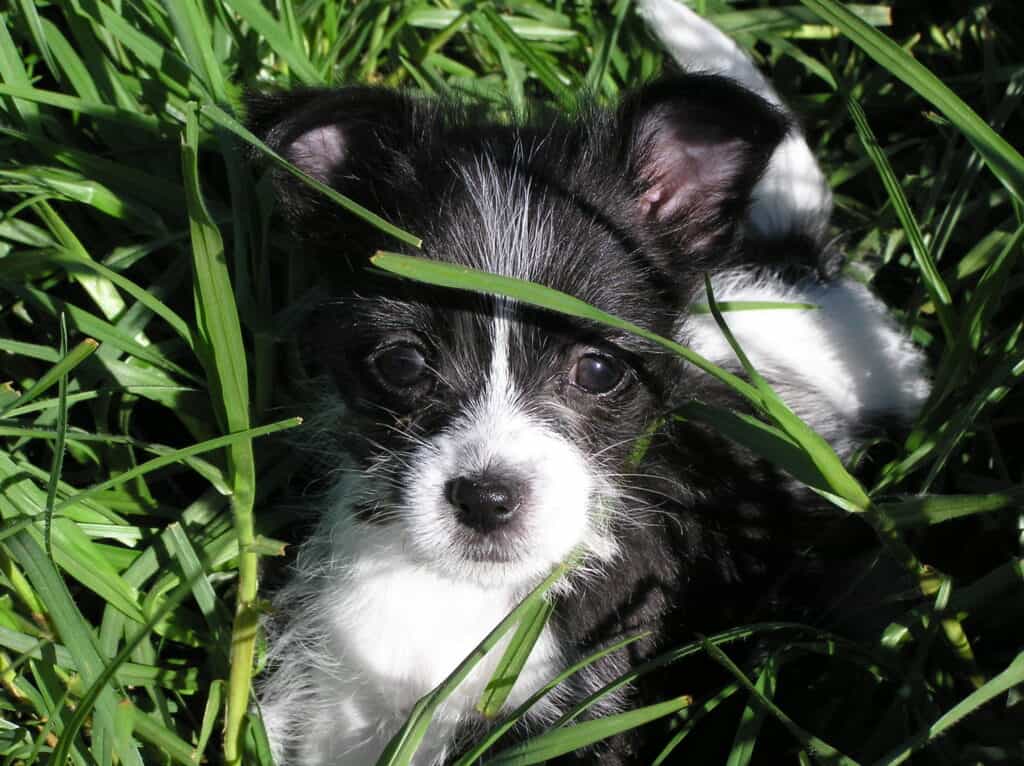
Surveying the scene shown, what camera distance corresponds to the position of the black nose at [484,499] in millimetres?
2182

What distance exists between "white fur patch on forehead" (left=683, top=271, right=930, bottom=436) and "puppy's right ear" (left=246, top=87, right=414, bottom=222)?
1.03 meters

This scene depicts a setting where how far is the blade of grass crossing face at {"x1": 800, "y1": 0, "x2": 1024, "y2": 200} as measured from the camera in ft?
6.47

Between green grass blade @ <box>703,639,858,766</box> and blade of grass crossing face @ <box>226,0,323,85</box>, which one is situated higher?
blade of grass crossing face @ <box>226,0,323,85</box>

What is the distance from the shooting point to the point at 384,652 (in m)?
2.63

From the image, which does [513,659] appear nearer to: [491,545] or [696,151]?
[491,545]

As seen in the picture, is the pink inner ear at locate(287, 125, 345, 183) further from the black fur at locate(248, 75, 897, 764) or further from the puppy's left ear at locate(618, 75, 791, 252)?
the puppy's left ear at locate(618, 75, 791, 252)

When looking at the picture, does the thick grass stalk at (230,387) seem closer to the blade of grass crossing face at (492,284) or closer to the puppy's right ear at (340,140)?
the puppy's right ear at (340,140)

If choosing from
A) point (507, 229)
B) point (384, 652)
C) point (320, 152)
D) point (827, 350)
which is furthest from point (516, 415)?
point (827, 350)

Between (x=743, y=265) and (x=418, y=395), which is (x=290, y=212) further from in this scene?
(x=743, y=265)

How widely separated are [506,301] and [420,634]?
0.86m

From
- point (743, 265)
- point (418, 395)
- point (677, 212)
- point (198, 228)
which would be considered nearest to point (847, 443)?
point (743, 265)

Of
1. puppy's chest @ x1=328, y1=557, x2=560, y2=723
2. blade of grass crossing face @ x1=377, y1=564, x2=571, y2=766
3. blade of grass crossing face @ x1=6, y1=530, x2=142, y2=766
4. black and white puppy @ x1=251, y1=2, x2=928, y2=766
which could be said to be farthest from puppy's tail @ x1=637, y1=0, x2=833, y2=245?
blade of grass crossing face @ x1=6, y1=530, x2=142, y2=766

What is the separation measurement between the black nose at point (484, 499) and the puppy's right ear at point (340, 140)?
0.73 meters

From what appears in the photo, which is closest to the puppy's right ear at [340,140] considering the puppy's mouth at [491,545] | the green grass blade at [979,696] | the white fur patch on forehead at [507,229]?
the white fur patch on forehead at [507,229]
